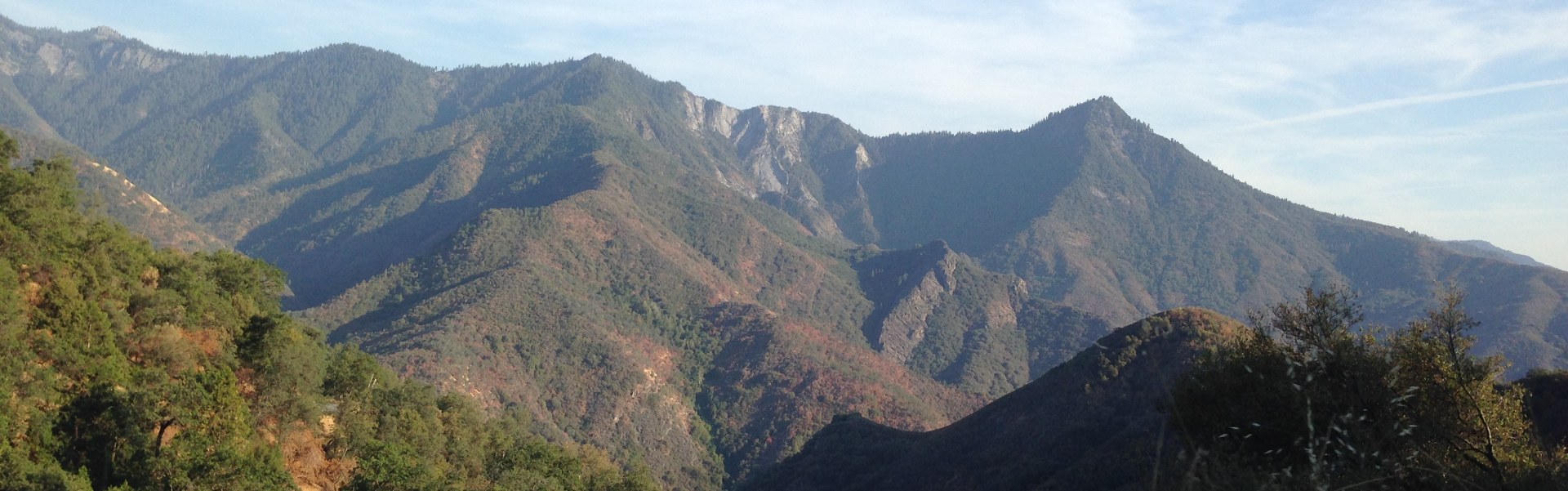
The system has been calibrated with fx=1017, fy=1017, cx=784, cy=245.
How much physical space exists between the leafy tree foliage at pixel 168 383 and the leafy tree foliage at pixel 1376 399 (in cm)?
3132

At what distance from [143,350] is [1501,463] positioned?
4618 centimetres

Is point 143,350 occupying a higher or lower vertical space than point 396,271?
higher

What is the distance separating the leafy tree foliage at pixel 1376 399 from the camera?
57.7 feet

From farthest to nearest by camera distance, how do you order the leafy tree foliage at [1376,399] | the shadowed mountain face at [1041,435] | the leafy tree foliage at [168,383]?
the shadowed mountain face at [1041,435] → the leafy tree foliage at [168,383] → the leafy tree foliage at [1376,399]

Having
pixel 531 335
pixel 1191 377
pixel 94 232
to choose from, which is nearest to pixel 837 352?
pixel 531 335

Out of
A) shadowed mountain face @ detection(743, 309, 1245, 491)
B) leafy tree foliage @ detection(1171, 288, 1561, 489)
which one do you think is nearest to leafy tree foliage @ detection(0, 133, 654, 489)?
leafy tree foliage @ detection(1171, 288, 1561, 489)

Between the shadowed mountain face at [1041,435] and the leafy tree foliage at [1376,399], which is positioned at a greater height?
the leafy tree foliage at [1376,399]

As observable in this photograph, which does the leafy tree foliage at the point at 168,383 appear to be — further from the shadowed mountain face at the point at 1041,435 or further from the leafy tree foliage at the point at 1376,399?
the shadowed mountain face at the point at 1041,435

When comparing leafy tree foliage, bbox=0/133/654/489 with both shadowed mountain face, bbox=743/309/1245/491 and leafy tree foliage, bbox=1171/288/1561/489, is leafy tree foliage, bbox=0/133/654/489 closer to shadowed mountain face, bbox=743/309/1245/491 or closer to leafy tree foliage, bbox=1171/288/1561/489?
leafy tree foliage, bbox=1171/288/1561/489

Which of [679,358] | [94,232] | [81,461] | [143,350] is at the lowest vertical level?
[679,358]

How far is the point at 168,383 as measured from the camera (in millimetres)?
37375

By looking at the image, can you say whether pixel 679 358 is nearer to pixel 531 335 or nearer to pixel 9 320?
pixel 531 335

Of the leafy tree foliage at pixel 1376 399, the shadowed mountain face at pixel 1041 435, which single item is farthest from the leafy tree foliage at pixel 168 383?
the shadowed mountain face at pixel 1041 435

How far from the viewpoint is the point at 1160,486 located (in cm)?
2153
